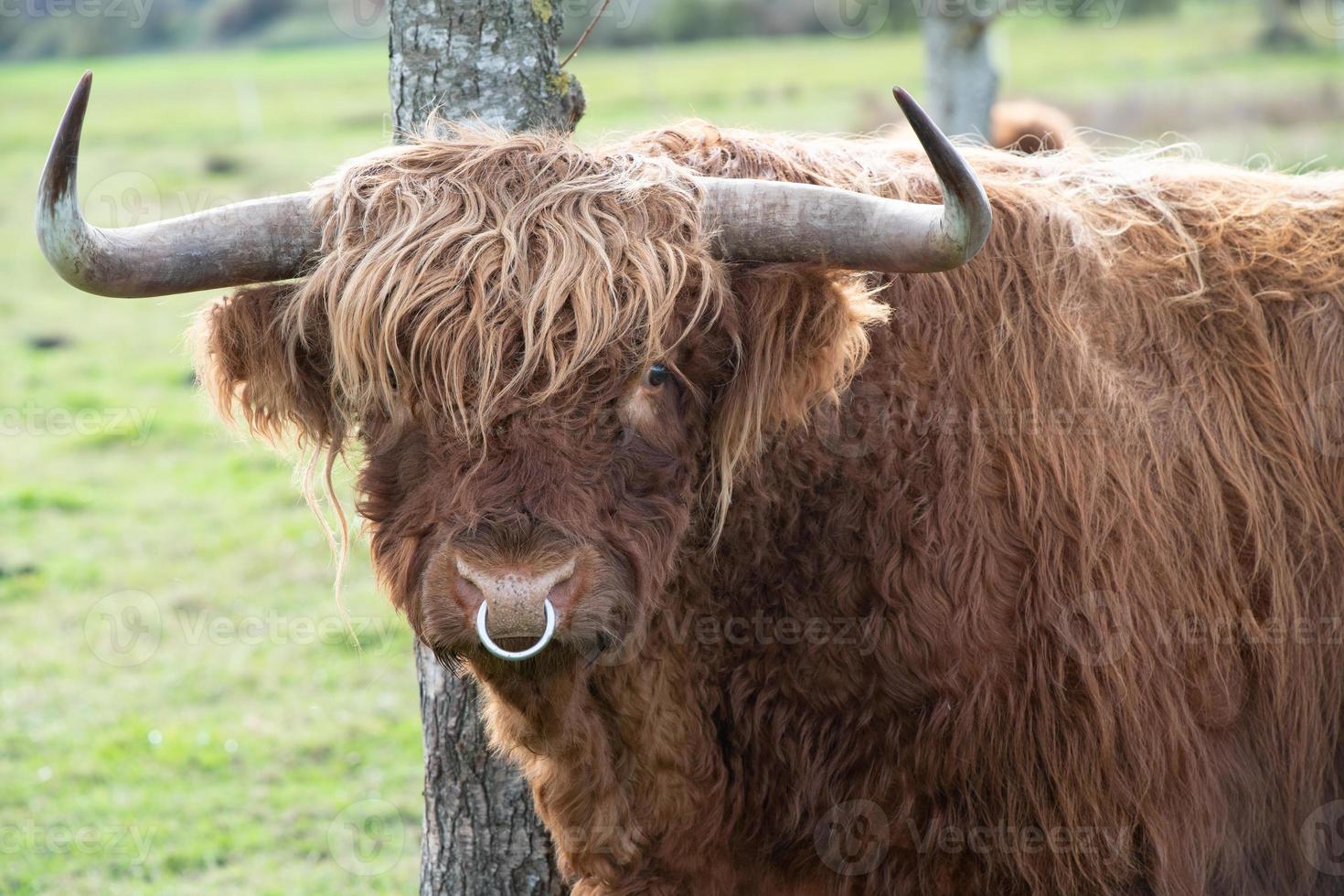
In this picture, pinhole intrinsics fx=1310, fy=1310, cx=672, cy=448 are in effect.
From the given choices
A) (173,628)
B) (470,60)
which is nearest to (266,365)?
(470,60)

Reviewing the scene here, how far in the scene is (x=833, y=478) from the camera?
3.15 m

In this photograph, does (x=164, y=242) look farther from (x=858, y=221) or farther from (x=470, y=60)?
(x=858, y=221)

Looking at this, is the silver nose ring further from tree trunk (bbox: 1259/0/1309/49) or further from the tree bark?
tree trunk (bbox: 1259/0/1309/49)

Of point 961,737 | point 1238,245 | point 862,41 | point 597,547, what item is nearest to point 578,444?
point 597,547

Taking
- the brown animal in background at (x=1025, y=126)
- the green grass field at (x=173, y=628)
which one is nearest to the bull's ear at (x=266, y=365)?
the green grass field at (x=173, y=628)

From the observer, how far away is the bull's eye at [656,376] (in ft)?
9.45

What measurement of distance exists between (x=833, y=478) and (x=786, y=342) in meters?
0.40

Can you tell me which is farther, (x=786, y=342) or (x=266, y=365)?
(x=266, y=365)

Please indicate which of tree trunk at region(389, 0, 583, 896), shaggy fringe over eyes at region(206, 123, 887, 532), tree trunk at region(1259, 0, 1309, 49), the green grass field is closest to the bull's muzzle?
shaggy fringe over eyes at region(206, 123, 887, 532)

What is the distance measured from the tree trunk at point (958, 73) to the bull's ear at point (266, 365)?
5846 mm

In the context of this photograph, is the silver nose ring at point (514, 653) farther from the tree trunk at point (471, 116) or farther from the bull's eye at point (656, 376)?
the tree trunk at point (471, 116)

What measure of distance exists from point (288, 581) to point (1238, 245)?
5523mm

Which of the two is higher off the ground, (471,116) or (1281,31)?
(471,116)

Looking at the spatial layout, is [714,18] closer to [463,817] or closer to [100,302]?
[100,302]
